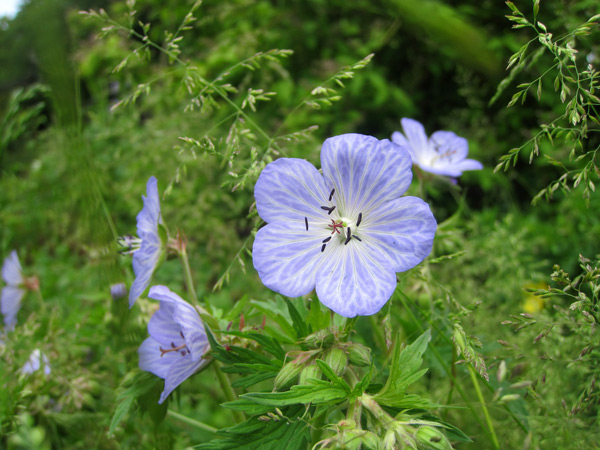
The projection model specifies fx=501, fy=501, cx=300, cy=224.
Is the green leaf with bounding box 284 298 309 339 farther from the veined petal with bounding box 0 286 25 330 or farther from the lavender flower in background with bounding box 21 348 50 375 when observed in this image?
the veined petal with bounding box 0 286 25 330

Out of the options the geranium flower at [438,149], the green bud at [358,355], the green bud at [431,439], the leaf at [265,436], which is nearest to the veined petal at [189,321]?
the leaf at [265,436]

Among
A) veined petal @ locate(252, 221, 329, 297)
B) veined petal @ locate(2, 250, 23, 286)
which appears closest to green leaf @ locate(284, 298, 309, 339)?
veined petal @ locate(252, 221, 329, 297)

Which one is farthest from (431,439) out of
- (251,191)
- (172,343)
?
(251,191)

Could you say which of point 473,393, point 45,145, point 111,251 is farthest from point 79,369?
point 45,145

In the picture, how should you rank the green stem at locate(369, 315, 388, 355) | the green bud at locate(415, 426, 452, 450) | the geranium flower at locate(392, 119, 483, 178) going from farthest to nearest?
the geranium flower at locate(392, 119, 483, 178)
the green stem at locate(369, 315, 388, 355)
the green bud at locate(415, 426, 452, 450)

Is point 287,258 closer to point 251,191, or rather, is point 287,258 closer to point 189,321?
point 189,321

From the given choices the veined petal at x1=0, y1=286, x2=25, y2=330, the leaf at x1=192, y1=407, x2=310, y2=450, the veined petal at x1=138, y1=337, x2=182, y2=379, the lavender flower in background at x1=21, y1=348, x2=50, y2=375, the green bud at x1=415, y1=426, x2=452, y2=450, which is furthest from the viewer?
the veined petal at x1=0, y1=286, x2=25, y2=330

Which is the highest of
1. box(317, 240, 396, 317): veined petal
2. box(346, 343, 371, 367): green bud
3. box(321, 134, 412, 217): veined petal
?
box(321, 134, 412, 217): veined petal

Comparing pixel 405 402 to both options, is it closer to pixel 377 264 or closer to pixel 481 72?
pixel 377 264
